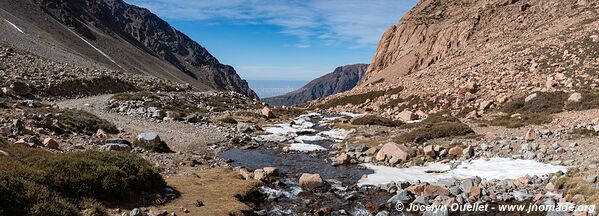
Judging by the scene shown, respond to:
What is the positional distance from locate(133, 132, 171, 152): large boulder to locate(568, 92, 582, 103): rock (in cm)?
2918

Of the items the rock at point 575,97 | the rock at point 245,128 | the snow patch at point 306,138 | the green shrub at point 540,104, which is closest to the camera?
the rock at point 575,97

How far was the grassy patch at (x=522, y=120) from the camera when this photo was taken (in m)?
29.7

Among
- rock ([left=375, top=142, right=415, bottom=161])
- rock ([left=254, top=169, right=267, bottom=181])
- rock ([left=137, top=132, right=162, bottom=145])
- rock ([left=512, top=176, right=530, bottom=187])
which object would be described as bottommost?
rock ([left=254, top=169, right=267, bottom=181])

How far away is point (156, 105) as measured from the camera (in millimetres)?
44969

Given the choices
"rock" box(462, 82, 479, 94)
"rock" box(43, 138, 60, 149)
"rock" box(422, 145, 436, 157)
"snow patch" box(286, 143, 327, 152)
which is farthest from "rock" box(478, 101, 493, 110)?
"rock" box(43, 138, 60, 149)

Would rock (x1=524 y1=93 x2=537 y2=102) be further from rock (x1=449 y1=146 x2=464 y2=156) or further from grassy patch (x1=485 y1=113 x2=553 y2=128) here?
rock (x1=449 y1=146 x2=464 y2=156)

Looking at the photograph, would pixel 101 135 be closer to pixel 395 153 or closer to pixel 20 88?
pixel 20 88

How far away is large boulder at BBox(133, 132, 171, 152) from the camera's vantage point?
2555 cm

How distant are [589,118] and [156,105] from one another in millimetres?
38081

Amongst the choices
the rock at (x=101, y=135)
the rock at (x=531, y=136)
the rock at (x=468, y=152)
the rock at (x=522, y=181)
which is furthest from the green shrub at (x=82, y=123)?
the rock at (x=531, y=136)

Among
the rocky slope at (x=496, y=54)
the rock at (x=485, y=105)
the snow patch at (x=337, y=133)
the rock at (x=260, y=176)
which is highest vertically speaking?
the rocky slope at (x=496, y=54)

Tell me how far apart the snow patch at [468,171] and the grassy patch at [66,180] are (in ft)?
35.3

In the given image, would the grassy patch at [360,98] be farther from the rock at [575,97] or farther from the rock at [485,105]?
the rock at [575,97]

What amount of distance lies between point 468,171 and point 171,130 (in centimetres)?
2304
